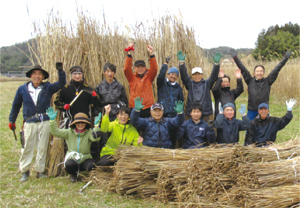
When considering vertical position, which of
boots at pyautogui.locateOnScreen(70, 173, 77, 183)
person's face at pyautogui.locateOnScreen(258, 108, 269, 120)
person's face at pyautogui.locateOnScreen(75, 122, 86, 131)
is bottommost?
boots at pyautogui.locateOnScreen(70, 173, 77, 183)

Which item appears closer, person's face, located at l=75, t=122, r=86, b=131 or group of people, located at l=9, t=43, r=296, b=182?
group of people, located at l=9, t=43, r=296, b=182

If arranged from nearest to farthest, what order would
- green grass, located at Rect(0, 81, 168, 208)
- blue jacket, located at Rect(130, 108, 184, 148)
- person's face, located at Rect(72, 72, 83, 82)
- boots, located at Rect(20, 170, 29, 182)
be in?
green grass, located at Rect(0, 81, 168, 208), blue jacket, located at Rect(130, 108, 184, 148), boots, located at Rect(20, 170, 29, 182), person's face, located at Rect(72, 72, 83, 82)

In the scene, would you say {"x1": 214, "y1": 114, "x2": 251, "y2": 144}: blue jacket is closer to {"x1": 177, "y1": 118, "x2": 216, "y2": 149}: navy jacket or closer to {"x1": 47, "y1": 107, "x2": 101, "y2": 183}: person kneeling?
{"x1": 177, "y1": 118, "x2": 216, "y2": 149}: navy jacket

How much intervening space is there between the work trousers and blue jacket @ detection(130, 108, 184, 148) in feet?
4.85

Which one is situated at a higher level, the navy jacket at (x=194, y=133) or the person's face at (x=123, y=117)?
the person's face at (x=123, y=117)

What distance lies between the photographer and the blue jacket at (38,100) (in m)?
3.99

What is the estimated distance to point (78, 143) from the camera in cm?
387

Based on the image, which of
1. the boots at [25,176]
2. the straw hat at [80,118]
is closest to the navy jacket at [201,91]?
the straw hat at [80,118]

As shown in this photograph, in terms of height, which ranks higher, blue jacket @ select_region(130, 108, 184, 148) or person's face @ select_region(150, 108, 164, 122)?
person's face @ select_region(150, 108, 164, 122)

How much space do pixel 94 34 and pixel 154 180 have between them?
9.37ft

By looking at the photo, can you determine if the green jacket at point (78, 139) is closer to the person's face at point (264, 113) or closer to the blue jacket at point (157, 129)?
the blue jacket at point (157, 129)

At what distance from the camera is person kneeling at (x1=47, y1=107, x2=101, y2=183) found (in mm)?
3812

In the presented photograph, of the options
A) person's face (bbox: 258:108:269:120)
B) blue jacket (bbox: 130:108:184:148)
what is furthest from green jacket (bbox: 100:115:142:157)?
person's face (bbox: 258:108:269:120)

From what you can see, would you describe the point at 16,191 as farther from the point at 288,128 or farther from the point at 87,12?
the point at 288,128
